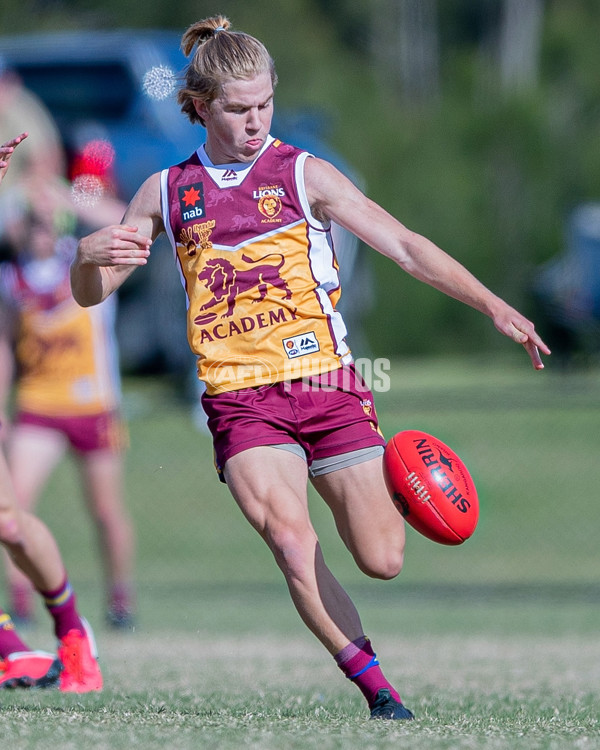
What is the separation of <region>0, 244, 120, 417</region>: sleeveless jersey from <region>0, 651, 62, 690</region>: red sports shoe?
277cm

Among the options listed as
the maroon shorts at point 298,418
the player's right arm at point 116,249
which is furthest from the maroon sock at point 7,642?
the player's right arm at point 116,249

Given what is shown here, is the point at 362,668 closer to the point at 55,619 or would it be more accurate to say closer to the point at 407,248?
the point at 407,248

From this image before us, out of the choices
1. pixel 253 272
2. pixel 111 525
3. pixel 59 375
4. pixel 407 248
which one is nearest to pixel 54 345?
pixel 59 375

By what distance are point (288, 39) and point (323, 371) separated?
31.7 m

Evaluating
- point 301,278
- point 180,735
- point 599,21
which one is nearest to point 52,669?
point 180,735

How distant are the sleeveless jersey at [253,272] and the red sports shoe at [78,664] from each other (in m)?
1.38

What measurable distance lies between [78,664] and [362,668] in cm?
145

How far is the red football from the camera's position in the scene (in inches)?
175

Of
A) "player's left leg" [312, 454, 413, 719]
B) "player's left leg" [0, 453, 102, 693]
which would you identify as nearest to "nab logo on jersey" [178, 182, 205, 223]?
"player's left leg" [312, 454, 413, 719]

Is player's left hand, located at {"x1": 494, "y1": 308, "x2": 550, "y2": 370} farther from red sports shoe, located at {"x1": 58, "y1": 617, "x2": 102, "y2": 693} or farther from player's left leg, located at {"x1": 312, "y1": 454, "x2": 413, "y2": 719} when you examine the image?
red sports shoe, located at {"x1": 58, "y1": 617, "x2": 102, "y2": 693}

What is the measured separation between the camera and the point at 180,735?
3920mm

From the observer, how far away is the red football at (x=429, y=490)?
446cm

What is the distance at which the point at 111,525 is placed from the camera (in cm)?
788

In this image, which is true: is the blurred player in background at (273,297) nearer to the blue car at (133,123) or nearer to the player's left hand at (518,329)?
the player's left hand at (518,329)
